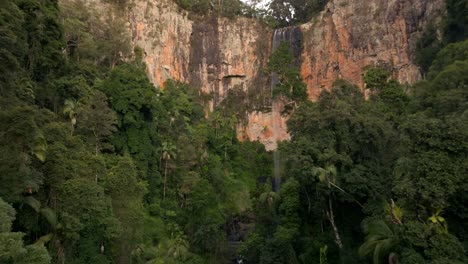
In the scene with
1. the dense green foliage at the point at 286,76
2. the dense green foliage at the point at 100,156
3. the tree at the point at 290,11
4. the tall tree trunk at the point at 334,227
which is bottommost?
the tall tree trunk at the point at 334,227

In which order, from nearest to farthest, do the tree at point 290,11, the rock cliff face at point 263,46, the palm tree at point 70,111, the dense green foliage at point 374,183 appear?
the dense green foliage at point 374,183 → the palm tree at point 70,111 → the rock cliff face at point 263,46 → the tree at point 290,11

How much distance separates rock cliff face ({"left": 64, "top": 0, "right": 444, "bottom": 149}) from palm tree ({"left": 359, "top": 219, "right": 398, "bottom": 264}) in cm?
2462

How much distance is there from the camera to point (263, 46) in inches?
1932

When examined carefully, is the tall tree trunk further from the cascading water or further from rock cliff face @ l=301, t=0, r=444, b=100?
the cascading water

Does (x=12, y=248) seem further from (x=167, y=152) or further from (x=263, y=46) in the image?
(x=263, y=46)

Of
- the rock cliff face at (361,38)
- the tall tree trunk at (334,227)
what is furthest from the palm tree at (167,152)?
the rock cliff face at (361,38)

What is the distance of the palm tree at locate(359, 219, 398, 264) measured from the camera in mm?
14148

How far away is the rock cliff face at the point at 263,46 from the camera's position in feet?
129

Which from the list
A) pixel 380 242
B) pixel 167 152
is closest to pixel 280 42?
pixel 167 152

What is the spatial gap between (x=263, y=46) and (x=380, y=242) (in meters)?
37.0

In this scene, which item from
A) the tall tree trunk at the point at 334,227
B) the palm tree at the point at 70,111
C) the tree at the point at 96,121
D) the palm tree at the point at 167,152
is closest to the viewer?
the tall tree trunk at the point at 334,227

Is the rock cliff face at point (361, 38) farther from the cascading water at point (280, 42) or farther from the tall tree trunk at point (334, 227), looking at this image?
the tall tree trunk at point (334, 227)

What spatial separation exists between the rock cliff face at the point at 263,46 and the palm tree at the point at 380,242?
80.8ft

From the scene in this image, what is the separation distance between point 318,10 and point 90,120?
107 ft
